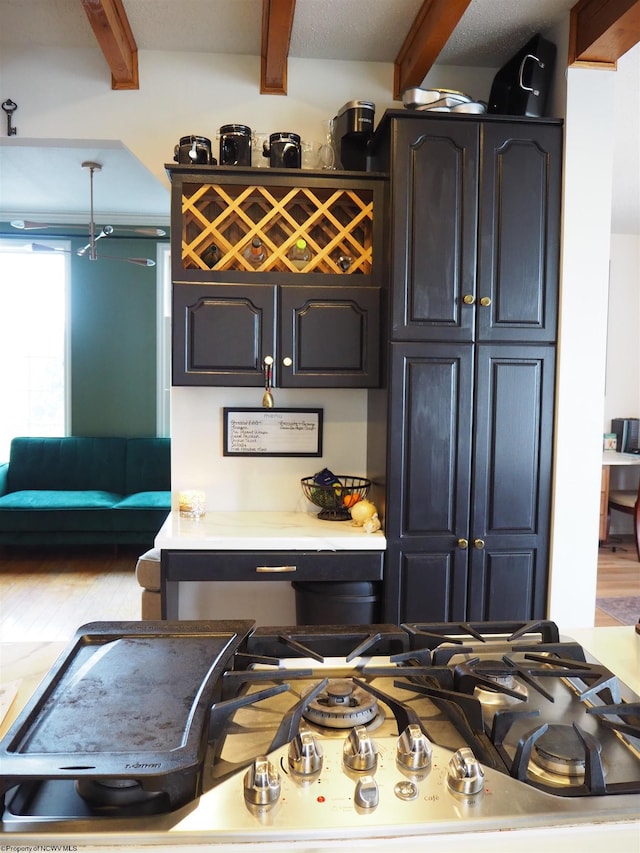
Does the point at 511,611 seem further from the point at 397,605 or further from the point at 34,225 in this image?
the point at 34,225

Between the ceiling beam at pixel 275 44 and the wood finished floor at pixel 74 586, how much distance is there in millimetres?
2771

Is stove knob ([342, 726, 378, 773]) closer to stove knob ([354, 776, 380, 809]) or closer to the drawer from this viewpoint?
stove knob ([354, 776, 380, 809])

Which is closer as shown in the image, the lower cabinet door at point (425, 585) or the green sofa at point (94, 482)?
the lower cabinet door at point (425, 585)

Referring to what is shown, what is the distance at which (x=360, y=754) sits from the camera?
2.81 ft

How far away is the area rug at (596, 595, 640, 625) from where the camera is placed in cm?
397

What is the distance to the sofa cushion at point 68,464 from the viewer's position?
5.68 m

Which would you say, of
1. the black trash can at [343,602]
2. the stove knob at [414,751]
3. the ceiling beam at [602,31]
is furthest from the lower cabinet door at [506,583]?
the ceiling beam at [602,31]

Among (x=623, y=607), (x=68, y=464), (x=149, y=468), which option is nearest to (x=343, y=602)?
(x=623, y=607)

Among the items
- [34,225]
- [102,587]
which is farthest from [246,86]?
[102,587]

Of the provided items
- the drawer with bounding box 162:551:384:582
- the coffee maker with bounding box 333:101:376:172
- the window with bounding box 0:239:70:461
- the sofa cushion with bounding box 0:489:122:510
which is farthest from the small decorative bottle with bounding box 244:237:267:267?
the window with bounding box 0:239:70:461

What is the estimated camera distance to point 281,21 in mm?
2385

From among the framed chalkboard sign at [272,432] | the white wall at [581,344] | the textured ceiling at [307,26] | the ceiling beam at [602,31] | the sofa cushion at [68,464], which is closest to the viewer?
the ceiling beam at [602,31]

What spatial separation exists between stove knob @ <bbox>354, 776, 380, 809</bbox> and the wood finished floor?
9.68 feet

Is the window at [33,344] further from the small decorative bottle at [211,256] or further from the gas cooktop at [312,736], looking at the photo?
the gas cooktop at [312,736]
